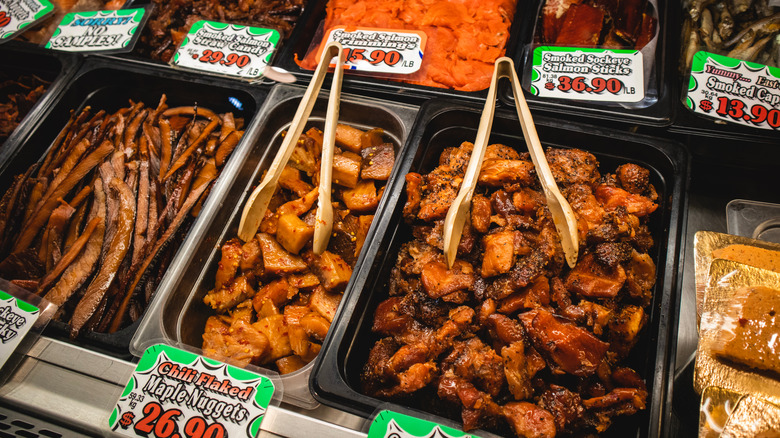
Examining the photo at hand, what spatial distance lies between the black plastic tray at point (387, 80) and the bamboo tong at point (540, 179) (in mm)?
272

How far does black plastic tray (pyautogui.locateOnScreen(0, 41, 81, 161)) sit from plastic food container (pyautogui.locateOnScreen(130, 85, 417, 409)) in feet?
4.96

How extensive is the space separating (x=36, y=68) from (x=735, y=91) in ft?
15.1

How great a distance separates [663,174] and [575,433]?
4.34 feet

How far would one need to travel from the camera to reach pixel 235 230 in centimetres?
223

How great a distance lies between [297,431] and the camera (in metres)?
1.44

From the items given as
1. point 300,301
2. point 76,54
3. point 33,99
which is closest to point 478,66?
point 300,301

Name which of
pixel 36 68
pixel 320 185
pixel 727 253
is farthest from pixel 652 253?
pixel 36 68

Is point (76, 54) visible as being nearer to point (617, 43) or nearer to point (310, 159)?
point (310, 159)

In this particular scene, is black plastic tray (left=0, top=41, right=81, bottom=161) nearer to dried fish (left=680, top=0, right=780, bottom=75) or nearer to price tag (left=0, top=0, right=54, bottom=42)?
price tag (left=0, top=0, right=54, bottom=42)

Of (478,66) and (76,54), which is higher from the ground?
(478,66)

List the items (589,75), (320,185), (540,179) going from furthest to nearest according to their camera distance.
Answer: (589,75)
(320,185)
(540,179)

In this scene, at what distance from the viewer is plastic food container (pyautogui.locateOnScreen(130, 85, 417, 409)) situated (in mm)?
1780

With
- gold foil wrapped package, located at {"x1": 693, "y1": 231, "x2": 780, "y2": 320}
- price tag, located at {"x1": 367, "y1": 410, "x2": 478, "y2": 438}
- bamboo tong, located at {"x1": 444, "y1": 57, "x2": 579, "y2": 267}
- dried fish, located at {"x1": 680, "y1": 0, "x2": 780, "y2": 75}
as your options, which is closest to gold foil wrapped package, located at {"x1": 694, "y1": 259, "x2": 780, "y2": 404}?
gold foil wrapped package, located at {"x1": 693, "y1": 231, "x2": 780, "y2": 320}

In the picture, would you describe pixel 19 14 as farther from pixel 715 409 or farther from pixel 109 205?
pixel 715 409
